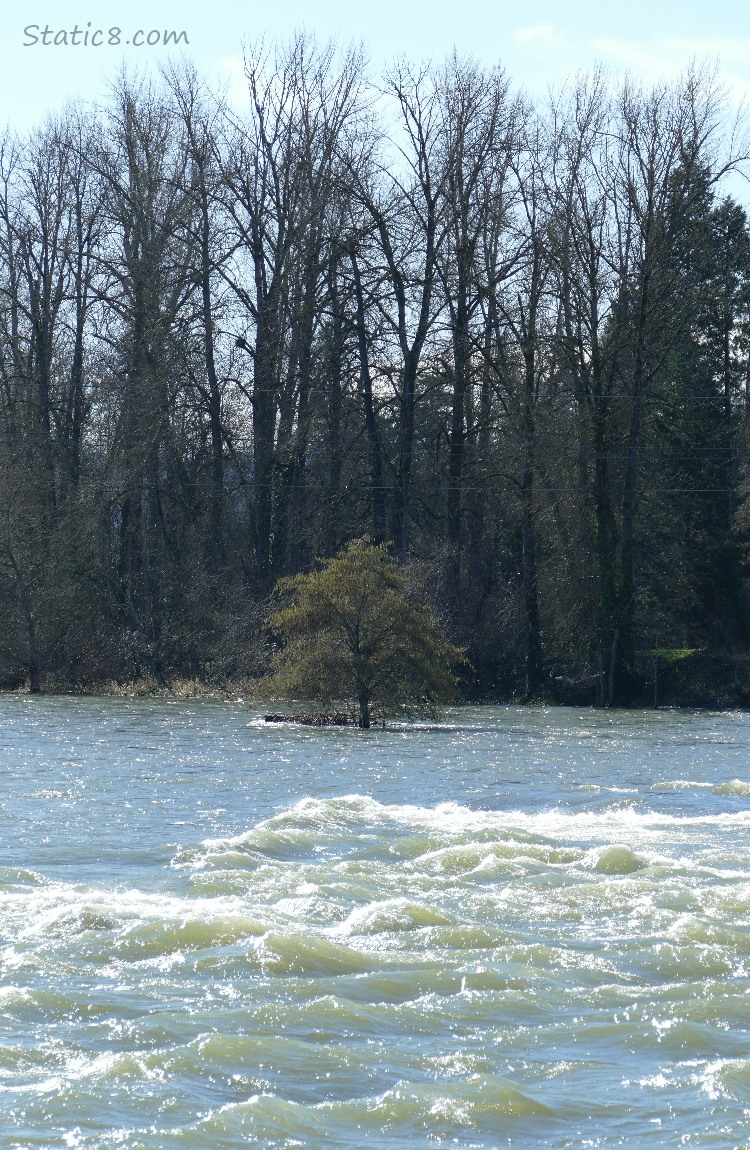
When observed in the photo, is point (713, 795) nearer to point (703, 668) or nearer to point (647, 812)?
point (647, 812)

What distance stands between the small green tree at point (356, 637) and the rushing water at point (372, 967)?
840 cm

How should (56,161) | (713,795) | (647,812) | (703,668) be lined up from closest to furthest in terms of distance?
(647,812)
(713,795)
(703,668)
(56,161)

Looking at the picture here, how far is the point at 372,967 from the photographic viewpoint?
870 cm

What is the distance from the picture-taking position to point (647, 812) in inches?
612

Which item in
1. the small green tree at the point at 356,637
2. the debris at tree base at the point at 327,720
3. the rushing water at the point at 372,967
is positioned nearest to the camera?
the rushing water at the point at 372,967

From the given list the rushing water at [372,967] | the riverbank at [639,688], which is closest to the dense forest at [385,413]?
the riverbank at [639,688]

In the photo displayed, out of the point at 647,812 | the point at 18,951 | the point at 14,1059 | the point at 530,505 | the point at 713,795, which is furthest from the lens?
the point at 530,505

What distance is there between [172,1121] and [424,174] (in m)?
37.2

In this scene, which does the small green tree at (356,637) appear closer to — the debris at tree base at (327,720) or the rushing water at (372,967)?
the debris at tree base at (327,720)

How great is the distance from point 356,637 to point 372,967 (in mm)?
17208

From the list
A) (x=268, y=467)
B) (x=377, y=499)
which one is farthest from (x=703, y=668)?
(x=268, y=467)

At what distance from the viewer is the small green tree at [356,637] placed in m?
25.8

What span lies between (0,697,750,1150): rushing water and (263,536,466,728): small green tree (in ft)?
27.6

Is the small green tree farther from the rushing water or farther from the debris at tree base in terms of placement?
the rushing water
